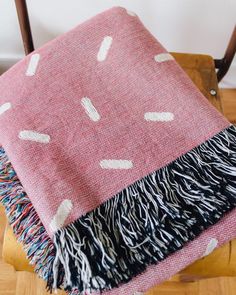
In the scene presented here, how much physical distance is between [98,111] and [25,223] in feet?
0.64

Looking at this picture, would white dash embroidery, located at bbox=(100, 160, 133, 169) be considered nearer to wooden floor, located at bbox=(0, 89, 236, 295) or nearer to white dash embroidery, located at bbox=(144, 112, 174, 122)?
white dash embroidery, located at bbox=(144, 112, 174, 122)

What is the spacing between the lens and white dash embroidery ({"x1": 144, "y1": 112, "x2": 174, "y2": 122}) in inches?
22.5

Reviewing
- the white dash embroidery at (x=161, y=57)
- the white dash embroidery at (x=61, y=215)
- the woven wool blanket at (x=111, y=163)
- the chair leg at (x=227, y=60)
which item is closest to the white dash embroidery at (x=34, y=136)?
the woven wool blanket at (x=111, y=163)

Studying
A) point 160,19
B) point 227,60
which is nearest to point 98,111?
point 227,60

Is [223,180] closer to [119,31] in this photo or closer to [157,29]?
[119,31]

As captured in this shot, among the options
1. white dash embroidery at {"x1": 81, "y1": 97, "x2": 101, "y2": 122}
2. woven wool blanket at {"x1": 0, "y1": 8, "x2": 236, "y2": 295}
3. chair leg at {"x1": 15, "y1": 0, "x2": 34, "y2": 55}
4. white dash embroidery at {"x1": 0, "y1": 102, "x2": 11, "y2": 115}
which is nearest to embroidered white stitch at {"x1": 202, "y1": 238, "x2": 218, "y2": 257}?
woven wool blanket at {"x1": 0, "y1": 8, "x2": 236, "y2": 295}

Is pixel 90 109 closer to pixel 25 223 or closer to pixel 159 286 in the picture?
pixel 25 223

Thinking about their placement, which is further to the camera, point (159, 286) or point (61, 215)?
point (159, 286)

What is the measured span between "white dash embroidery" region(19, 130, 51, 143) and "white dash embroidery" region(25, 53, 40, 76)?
0.34 feet

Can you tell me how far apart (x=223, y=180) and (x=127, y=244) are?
160mm

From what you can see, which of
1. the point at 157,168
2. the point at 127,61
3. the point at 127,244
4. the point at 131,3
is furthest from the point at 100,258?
the point at 131,3

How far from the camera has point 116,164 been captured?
1.77 ft

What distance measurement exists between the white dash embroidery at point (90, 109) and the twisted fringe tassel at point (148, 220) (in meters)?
0.12

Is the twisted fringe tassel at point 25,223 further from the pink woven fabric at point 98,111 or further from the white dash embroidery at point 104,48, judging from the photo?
the white dash embroidery at point 104,48
